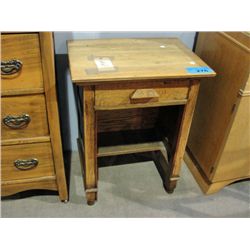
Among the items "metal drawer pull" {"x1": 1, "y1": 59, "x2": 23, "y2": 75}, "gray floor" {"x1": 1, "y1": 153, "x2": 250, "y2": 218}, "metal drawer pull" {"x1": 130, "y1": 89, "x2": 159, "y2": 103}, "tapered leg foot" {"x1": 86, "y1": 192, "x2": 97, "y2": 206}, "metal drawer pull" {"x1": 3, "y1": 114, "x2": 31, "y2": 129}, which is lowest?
"gray floor" {"x1": 1, "y1": 153, "x2": 250, "y2": 218}

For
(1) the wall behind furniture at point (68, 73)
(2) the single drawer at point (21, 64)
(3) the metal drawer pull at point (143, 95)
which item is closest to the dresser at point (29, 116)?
(2) the single drawer at point (21, 64)

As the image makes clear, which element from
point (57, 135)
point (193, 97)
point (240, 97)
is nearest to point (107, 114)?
point (57, 135)

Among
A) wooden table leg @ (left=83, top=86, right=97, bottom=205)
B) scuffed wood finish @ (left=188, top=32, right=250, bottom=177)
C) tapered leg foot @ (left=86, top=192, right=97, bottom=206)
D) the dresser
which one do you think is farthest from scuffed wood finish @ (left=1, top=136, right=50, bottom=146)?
scuffed wood finish @ (left=188, top=32, right=250, bottom=177)

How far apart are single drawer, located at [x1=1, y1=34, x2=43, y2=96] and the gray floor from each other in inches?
24.8

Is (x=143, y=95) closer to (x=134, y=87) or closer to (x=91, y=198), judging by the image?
(x=134, y=87)

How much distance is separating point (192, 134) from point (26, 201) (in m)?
0.93

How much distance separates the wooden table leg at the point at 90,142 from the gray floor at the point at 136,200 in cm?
9

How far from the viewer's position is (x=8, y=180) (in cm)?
118

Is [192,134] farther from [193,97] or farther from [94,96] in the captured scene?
[94,96]

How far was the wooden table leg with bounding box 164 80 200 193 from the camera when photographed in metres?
1.07

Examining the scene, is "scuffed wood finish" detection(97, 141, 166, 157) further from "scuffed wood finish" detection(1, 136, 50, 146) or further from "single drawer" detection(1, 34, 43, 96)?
"single drawer" detection(1, 34, 43, 96)

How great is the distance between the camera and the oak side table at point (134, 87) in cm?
98

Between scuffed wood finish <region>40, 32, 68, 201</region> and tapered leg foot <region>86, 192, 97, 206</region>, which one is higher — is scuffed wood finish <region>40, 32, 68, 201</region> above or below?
above

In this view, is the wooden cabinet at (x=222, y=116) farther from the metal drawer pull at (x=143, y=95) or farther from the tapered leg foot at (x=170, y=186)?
the metal drawer pull at (x=143, y=95)
